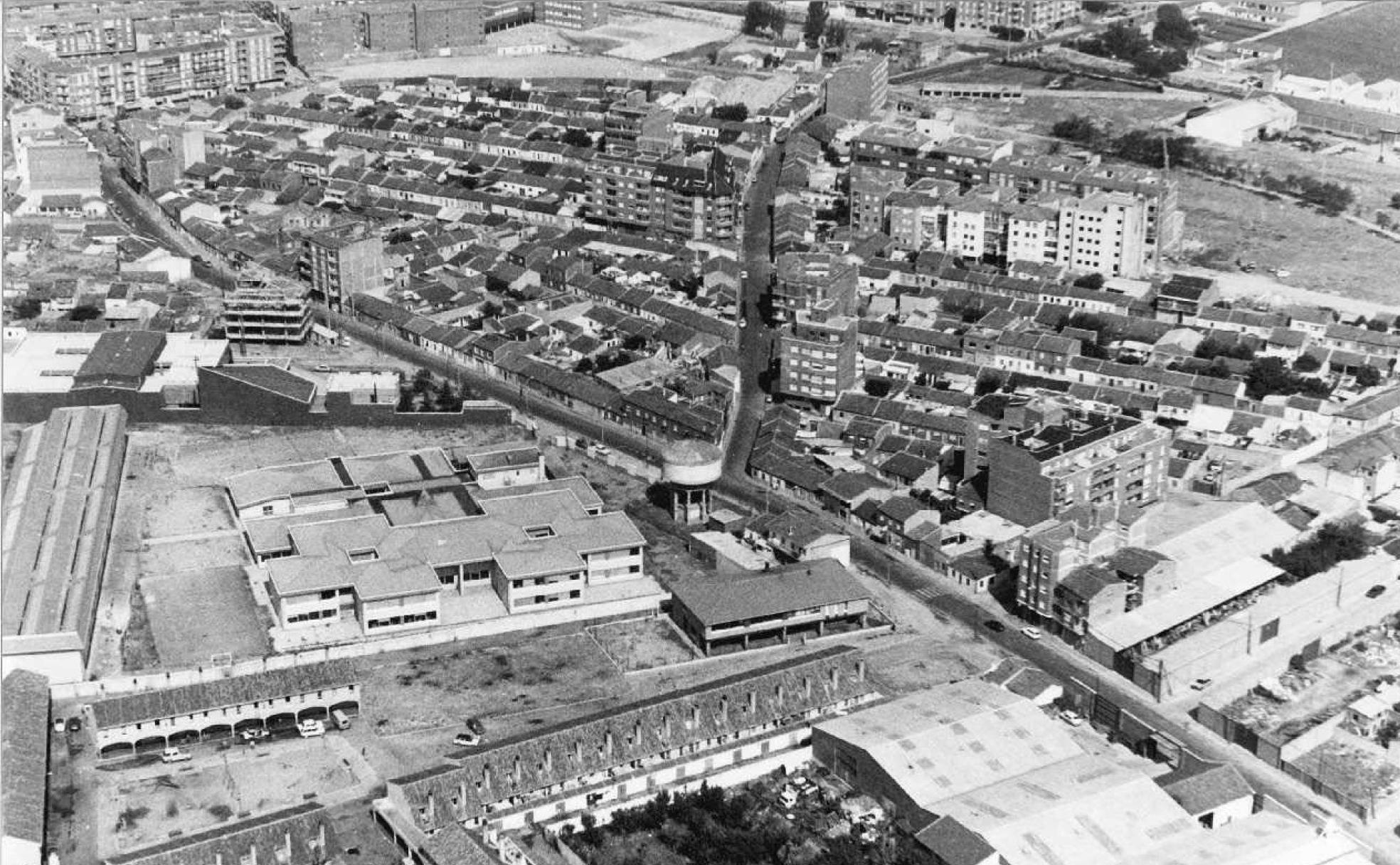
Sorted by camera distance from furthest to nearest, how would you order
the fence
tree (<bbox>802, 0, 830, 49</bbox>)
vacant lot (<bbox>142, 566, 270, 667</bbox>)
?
tree (<bbox>802, 0, 830, 49</bbox>) → vacant lot (<bbox>142, 566, 270, 667</bbox>) → the fence

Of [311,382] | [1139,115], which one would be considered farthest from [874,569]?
[1139,115]

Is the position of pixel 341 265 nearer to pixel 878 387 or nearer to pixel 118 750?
pixel 878 387

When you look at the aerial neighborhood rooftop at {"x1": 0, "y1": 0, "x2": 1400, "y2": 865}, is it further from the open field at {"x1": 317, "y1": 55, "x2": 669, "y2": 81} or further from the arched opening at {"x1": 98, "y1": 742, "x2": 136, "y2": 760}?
the open field at {"x1": 317, "y1": 55, "x2": 669, "y2": 81}

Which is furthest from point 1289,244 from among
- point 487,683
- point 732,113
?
point 487,683

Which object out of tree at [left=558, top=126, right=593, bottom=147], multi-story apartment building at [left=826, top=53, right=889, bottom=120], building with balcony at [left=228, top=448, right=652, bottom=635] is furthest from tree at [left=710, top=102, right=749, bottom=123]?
building with balcony at [left=228, top=448, right=652, bottom=635]

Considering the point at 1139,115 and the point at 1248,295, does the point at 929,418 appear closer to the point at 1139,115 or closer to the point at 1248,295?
the point at 1248,295

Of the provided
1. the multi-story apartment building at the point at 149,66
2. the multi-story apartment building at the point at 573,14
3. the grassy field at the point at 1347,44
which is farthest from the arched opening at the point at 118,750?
the multi-story apartment building at the point at 573,14
